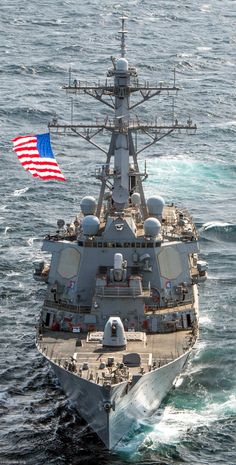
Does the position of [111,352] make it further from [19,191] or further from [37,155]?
[19,191]

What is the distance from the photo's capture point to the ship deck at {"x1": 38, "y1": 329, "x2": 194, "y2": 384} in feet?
164

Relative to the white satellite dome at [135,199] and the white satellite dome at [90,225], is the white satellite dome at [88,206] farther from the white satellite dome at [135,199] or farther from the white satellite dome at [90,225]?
the white satellite dome at [90,225]

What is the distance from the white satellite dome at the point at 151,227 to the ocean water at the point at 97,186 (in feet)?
24.3

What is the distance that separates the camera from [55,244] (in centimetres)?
6019

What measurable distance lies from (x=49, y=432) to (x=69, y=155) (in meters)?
44.2

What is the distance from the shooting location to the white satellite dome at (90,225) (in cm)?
5834

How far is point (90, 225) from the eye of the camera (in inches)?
2298

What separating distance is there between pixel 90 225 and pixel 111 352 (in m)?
8.97

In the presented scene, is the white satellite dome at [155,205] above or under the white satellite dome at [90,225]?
above

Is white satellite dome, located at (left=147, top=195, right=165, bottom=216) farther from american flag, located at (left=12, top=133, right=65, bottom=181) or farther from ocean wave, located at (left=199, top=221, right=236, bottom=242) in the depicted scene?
ocean wave, located at (left=199, top=221, right=236, bottom=242)

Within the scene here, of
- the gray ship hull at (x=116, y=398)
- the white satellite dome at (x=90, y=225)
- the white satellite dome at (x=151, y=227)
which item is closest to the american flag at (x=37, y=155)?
the white satellite dome at (x=90, y=225)

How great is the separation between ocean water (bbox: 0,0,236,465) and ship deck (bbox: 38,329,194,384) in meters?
2.96

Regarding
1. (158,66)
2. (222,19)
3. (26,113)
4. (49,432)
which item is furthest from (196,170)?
(222,19)

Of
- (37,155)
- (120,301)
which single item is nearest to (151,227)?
(120,301)
